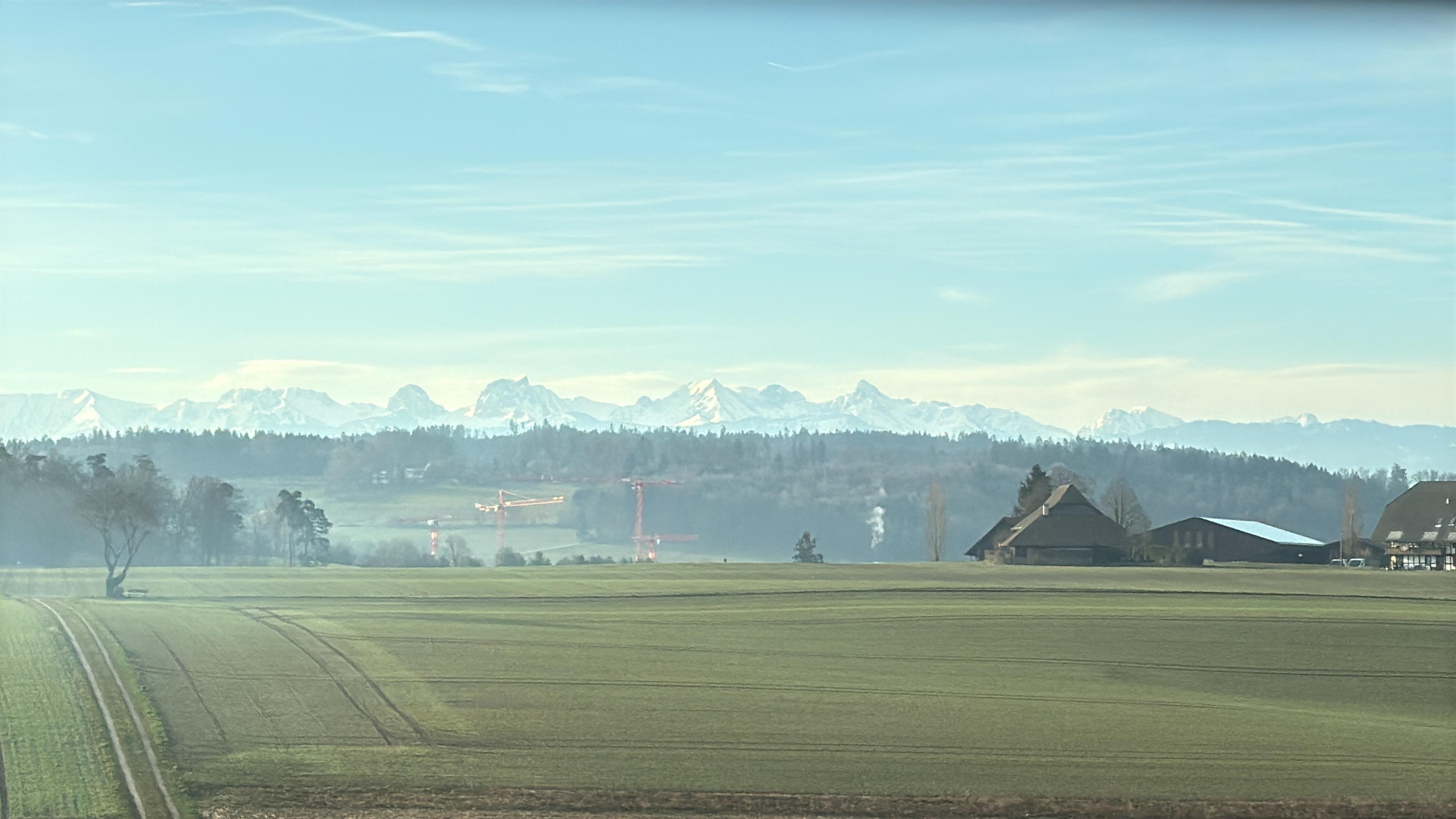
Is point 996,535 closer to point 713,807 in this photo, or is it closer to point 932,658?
point 932,658

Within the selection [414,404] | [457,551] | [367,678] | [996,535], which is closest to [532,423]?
[414,404]

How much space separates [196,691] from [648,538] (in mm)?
45441

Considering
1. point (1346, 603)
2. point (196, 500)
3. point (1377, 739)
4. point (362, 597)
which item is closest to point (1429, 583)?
point (1346, 603)

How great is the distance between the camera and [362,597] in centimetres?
4047

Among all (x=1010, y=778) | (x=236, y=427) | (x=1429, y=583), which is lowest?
(x=1010, y=778)

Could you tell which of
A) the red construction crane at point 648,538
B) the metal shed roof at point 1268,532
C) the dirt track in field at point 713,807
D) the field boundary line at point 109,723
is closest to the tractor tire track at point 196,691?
the field boundary line at point 109,723

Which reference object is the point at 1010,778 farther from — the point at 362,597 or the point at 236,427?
the point at 236,427

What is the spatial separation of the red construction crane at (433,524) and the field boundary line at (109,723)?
1383 inches

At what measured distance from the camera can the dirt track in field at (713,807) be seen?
18484 mm

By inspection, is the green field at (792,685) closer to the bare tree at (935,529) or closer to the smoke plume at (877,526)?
the bare tree at (935,529)

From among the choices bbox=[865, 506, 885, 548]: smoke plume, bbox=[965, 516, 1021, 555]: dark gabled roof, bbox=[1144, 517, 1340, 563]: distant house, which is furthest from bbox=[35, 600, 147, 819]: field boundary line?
bbox=[865, 506, 885, 548]: smoke plume

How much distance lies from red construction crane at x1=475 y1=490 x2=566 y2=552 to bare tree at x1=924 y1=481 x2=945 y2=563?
2234cm

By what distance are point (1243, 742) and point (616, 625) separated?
55.7ft

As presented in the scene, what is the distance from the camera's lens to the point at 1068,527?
184 ft
